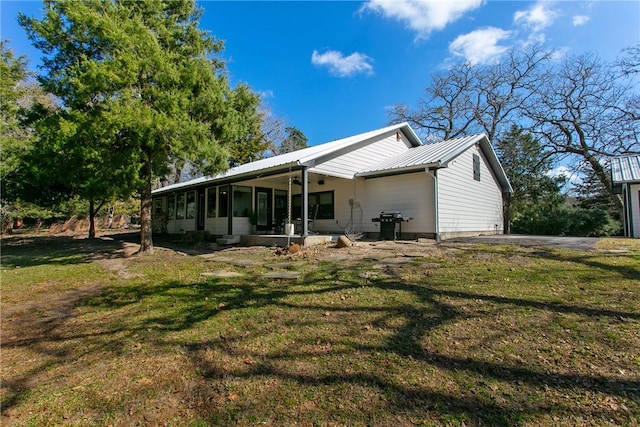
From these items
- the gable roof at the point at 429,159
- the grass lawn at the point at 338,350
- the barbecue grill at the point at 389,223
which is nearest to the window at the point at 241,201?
the gable roof at the point at 429,159

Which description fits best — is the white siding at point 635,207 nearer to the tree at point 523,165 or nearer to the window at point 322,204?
the tree at point 523,165

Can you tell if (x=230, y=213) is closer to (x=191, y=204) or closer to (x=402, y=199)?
(x=191, y=204)

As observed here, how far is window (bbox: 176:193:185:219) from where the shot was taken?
18.5 metres

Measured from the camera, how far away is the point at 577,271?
17.9 ft

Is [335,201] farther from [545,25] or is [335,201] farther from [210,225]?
[545,25]

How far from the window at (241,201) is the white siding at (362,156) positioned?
4.42 m

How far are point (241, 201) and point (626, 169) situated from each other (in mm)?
16501

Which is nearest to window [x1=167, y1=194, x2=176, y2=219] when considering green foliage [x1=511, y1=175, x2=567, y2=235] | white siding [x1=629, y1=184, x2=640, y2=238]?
green foliage [x1=511, y1=175, x2=567, y2=235]

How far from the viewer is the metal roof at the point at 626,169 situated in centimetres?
1292

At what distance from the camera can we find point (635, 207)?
13.0m

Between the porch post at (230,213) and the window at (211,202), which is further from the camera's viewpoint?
the window at (211,202)

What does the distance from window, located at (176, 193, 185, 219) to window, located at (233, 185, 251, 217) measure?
5579 mm

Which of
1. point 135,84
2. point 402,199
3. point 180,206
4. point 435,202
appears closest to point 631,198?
point 435,202

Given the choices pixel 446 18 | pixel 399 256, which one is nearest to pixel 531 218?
pixel 446 18
